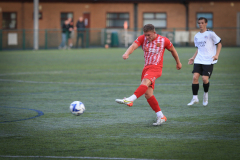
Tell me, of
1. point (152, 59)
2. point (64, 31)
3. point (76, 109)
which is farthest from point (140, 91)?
point (64, 31)

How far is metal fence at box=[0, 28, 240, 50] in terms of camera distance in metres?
35.1

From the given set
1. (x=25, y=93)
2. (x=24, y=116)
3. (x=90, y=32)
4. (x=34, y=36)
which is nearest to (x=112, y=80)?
(x=25, y=93)

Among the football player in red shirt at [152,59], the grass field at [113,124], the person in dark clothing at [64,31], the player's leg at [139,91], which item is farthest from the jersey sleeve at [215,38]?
the person in dark clothing at [64,31]

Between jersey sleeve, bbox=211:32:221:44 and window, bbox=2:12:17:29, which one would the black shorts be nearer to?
jersey sleeve, bbox=211:32:221:44

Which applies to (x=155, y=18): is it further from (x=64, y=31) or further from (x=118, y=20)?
(x=64, y=31)

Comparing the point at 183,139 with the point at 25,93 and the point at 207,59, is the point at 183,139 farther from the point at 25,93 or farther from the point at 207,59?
the point at 25,93

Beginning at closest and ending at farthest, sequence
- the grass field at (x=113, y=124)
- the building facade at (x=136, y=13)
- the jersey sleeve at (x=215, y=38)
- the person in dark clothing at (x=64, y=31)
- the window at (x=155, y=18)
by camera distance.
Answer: the grass field at (x=113, y=124) → the jersey sleeve at (x=215, y=38) → the person in dark clothing at (x=64, y=31) → the building facade at (x=136, y=13) → the window at (x=155, y=18)

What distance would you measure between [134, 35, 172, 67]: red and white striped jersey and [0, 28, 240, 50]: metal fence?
28.7 metres

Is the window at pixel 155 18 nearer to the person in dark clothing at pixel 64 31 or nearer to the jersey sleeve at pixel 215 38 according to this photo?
the person in dark clothing at pixel 64 31

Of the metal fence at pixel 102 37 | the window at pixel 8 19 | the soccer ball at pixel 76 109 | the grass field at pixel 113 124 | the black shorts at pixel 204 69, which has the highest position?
the window at pixel 8 19

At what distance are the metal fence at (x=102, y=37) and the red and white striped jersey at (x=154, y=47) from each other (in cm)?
2873

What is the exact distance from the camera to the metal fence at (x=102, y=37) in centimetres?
3512

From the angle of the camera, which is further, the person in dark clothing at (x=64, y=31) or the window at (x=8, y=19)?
the window at (x=8, y=19)

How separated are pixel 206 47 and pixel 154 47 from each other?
2516mm
